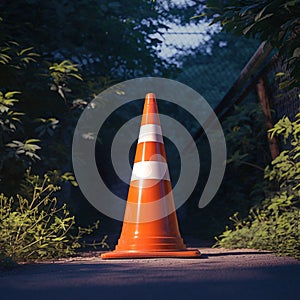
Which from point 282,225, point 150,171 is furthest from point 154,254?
point 282,225

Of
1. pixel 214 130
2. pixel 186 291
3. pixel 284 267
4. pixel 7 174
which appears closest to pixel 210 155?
pixel 214 130

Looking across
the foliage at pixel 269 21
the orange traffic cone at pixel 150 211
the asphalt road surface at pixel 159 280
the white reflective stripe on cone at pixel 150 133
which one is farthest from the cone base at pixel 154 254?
the foliage at pixel 269 21

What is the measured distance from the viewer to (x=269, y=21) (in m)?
3.70

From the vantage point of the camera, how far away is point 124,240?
521 centimetres

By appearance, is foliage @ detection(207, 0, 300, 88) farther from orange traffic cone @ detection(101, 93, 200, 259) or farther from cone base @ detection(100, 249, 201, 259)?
orange traffic cone @ detection(101, 93, 200, 259)

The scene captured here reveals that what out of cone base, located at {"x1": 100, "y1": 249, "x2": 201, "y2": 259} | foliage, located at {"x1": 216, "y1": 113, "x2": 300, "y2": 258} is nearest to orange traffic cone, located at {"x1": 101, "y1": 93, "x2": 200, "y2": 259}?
cone base, located at {"x1": 100, "y1": 249, "x2": 201, "y2": 259}

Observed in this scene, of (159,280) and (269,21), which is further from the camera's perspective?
(269,21)

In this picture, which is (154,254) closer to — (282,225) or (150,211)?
(150,211)

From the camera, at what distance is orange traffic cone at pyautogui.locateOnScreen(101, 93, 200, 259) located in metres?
4.95

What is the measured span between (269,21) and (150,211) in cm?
203

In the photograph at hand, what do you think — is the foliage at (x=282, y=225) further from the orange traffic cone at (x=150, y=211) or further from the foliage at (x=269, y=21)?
the foliage at (x=269, y=21)

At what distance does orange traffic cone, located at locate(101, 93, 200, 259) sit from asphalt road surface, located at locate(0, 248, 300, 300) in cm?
58

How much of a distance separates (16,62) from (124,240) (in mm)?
2326

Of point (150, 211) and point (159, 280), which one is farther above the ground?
point (150, 211)
